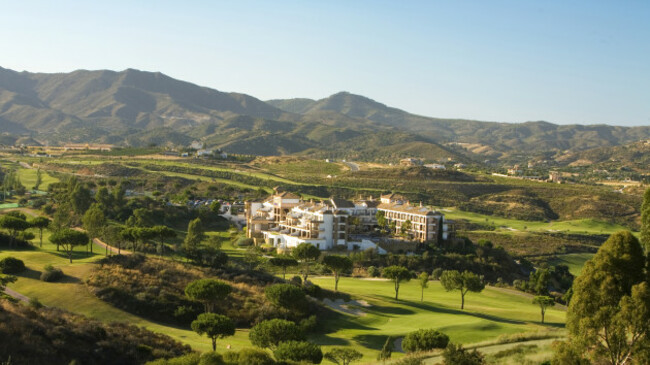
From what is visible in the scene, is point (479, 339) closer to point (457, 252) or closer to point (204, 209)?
point (457, 252)

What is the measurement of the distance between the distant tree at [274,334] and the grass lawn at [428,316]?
3.72 m

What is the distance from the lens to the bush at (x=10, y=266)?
3472 centimetres

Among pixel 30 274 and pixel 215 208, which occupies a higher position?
pixel 215 208

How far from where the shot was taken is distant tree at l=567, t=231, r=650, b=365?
15.1m

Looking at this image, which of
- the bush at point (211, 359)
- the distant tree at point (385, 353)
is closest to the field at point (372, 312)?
the distant tree at point (385, 353)

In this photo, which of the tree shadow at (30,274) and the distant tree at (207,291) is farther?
the tree shadow at (30,274)

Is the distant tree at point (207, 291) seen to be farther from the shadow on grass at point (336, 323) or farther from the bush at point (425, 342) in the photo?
the bush at point (425, 342)

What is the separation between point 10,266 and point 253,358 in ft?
69.1

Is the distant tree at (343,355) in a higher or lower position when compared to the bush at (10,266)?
lower

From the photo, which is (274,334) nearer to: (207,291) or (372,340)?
(207,291)

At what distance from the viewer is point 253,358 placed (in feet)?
71.3

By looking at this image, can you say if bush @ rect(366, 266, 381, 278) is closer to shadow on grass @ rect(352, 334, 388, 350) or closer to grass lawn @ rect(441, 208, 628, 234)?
shadow on grass @ rect(352, 334, 388, 350)

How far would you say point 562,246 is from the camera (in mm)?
76875

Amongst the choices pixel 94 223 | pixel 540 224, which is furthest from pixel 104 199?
pixel 540 224
